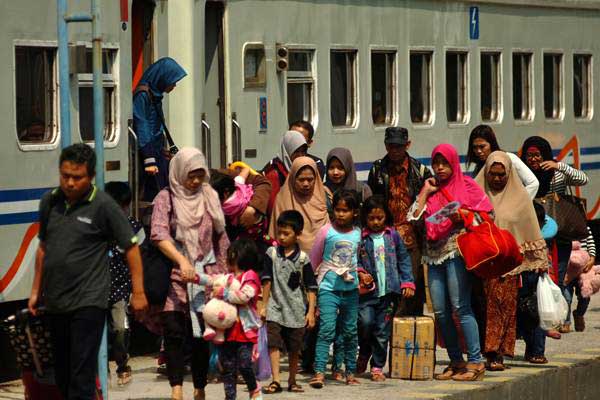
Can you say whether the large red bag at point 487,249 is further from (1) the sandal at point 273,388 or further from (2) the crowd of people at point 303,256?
(1) the sandal at point 273,388

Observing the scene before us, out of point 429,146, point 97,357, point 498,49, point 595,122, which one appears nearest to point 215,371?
point 97,357

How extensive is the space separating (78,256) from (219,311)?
1.38 meters

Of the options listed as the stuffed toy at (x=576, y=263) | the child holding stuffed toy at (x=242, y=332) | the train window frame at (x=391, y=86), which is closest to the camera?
the child holding stuffed toy at (x=242, y=332)

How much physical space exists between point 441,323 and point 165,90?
262cm

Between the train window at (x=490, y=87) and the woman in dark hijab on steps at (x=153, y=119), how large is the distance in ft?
22.7

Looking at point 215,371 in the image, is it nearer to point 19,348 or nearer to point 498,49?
point 19,348

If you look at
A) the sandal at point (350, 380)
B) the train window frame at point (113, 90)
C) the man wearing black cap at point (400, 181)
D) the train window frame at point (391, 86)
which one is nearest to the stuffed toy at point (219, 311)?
the sandal at point (350, 380)

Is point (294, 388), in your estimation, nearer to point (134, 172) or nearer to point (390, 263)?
point (390, 263)

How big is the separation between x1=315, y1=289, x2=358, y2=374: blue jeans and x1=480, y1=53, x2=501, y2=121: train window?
8.27 meters

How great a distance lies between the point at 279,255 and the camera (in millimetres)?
11398

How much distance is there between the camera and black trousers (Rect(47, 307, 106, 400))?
9.14 meters

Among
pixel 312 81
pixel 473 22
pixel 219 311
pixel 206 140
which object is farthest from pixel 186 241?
pixel 473 22

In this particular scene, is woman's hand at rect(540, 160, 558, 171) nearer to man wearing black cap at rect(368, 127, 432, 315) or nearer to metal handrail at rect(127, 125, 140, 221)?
man wearing black cap at rect(368, 127, 432, 315)

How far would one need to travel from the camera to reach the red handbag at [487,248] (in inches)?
464
